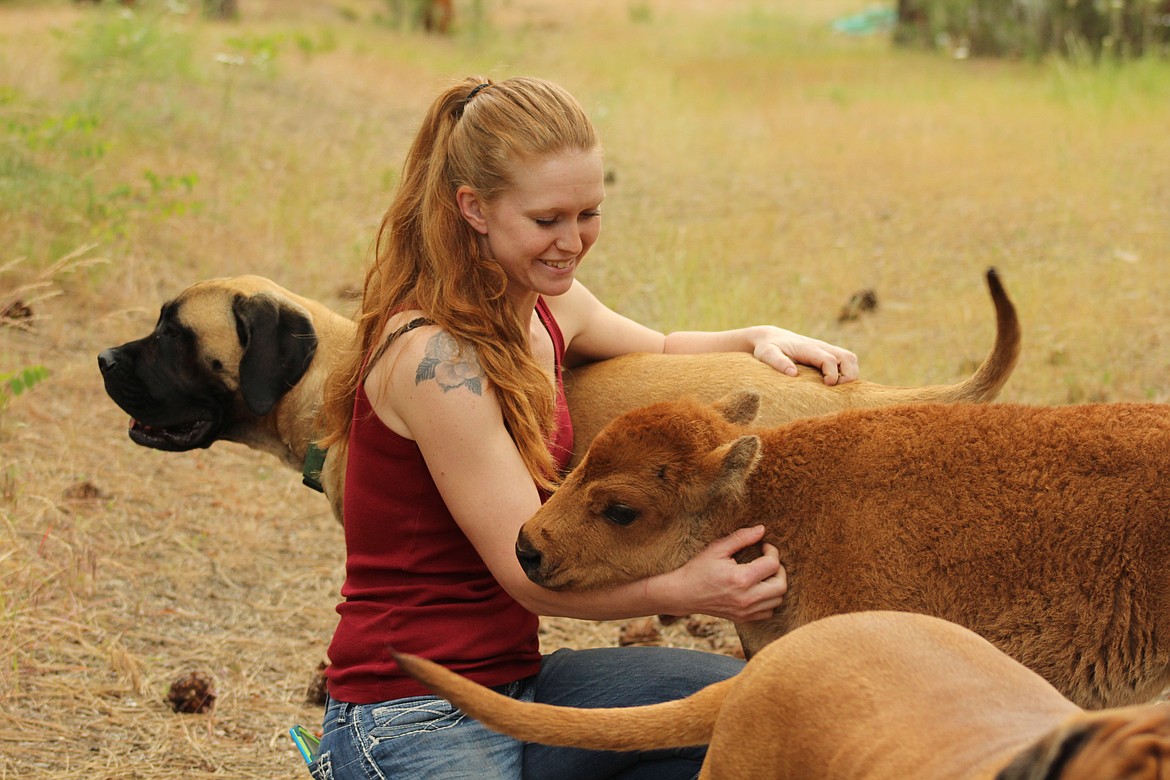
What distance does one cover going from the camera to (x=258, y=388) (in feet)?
17.1

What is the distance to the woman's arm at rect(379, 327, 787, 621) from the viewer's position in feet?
11.6

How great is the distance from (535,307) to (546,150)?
89 cm

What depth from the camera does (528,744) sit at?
3684 millimetres

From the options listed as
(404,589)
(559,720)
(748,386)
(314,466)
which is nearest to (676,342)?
(748,386)

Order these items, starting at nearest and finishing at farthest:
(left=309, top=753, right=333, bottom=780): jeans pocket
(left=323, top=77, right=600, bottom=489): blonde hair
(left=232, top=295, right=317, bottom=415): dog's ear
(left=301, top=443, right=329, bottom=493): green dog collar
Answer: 1. (left=309, top=753, right=333, bottom=780): jeans pocket
2. (left=323, top=77, right=600, bottom=489): blonde hair
3. (left=301, top=443, right=329, bottom=493): green dog collar
4. (left=232, top=295, right=317, bottom=415): dog's ear

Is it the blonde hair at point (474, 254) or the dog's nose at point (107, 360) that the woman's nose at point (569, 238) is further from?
the dog's nose at point (107, 360)

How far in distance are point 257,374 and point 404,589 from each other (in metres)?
1.87

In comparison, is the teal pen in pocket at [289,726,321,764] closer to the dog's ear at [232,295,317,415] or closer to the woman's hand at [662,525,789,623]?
Answer: the woman's hand at [662,525,789,623]

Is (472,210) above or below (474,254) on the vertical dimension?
above

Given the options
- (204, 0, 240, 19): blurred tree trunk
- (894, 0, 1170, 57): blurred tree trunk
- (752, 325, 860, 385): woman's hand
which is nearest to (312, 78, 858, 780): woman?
(752, 325, 860, 385): woman's hand

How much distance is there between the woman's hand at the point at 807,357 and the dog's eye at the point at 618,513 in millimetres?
1393

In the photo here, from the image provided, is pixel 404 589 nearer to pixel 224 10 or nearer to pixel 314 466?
pixel 314 466

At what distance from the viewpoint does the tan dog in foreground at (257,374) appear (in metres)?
5.08

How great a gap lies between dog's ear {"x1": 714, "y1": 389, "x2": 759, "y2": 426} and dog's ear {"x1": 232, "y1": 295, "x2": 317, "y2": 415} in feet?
6.81
